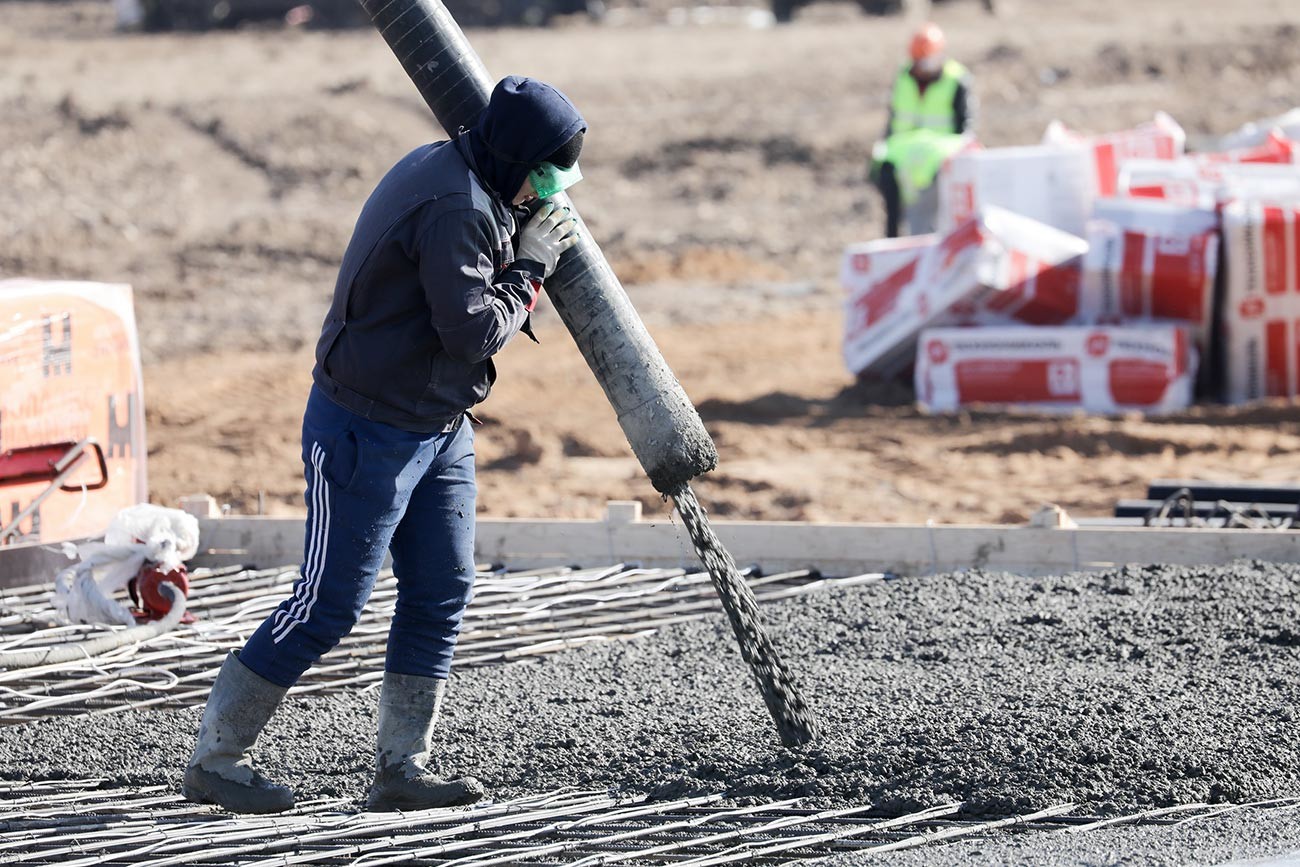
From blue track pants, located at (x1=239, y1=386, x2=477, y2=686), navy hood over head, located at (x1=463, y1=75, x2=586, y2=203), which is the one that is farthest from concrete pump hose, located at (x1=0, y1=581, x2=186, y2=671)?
navy hood over head, located at (x1=463, y1=75, x2=586, y2=203)

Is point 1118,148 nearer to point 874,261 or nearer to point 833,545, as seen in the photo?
point 874,261

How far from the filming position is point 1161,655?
205 inches

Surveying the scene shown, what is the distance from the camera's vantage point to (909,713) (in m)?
4.71

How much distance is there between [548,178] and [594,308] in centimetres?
46

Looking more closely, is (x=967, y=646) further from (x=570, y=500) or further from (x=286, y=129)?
(x=286, y=129)

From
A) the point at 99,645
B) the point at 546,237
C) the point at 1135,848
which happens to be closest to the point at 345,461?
the point at 546,237

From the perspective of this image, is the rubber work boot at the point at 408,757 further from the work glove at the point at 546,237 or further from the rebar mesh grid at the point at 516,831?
the work glove at the point at 546,237

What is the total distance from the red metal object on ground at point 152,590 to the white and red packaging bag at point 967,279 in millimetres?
6036

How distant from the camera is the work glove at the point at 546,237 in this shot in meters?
3.94

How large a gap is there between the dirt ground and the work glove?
5.31m

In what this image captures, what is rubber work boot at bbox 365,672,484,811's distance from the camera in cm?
415

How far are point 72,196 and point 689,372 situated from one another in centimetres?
960

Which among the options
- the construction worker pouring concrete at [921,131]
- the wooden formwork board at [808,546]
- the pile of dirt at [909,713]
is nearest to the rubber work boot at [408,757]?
the pile of dirt at [909,713]

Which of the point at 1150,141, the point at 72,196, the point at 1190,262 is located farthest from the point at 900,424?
the point at 72,196
